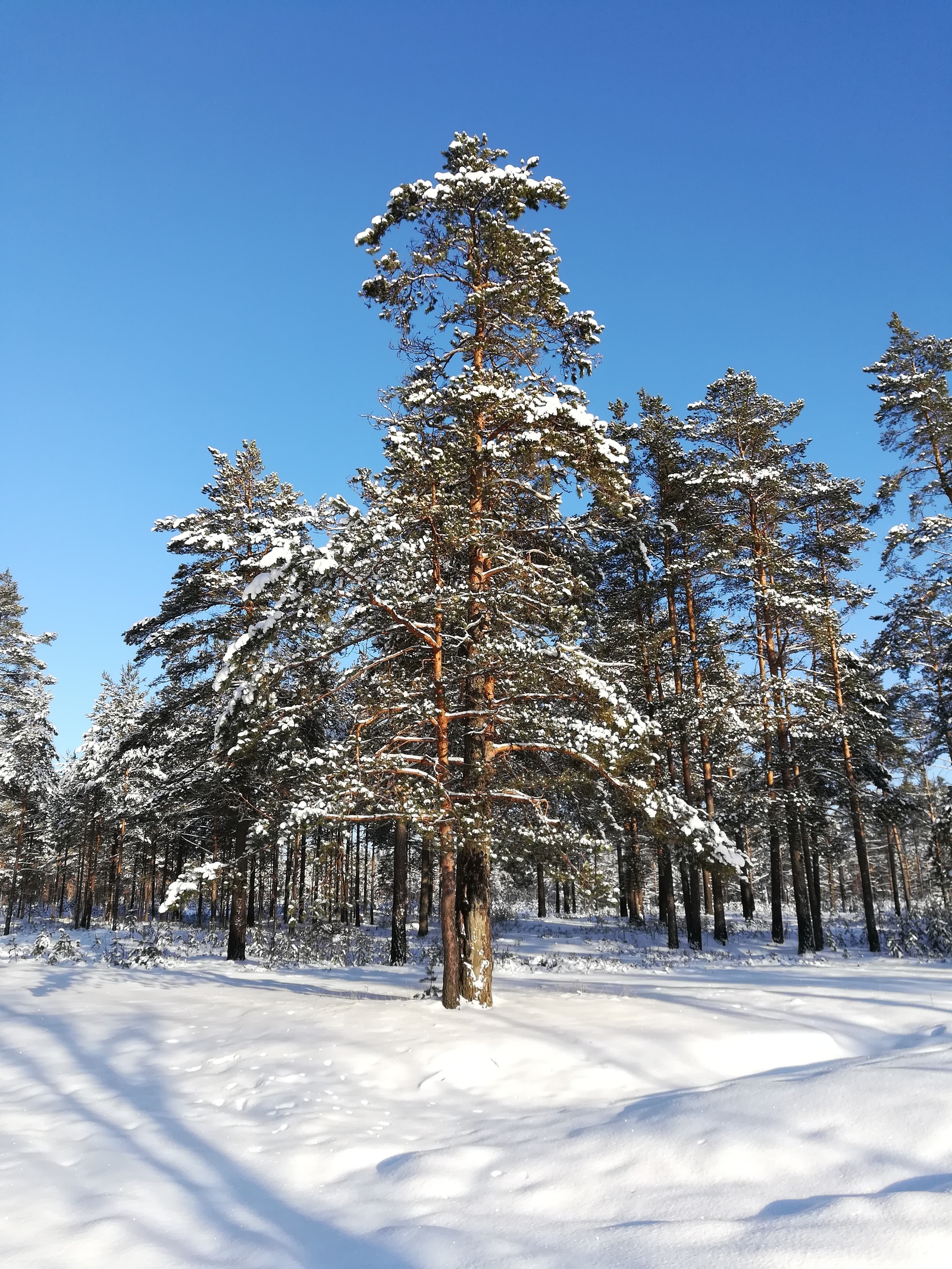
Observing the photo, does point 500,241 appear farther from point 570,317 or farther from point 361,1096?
point 361,1096

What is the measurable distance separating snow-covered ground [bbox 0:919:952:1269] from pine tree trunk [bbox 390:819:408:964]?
8.20 meters

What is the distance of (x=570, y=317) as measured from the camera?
42.3 ft

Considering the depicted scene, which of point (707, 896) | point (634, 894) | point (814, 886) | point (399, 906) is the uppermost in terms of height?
point (399, 906)

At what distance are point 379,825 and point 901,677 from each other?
1742cm

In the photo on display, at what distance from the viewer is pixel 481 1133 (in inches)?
224

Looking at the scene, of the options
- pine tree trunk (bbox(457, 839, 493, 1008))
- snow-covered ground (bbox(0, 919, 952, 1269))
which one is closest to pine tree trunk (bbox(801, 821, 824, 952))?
snow-covered ground (bbox(0, 919, 952, 1269))

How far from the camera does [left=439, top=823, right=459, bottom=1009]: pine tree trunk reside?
34.0ft

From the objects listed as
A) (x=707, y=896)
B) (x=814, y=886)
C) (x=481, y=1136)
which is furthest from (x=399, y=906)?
(x=707, y=896)

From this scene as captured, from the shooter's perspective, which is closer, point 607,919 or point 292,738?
point 292,738

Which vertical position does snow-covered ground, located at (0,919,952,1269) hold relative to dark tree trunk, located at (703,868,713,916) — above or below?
above

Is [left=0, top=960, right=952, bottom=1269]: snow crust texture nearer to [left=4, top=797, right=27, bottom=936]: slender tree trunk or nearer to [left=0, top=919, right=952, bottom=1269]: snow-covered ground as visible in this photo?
[left=0, top=919, right=952, bottom=1269]: snow-covered ground

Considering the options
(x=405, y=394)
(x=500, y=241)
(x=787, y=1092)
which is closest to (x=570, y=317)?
(x=500, y=241)

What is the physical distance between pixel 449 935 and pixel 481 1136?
498cm

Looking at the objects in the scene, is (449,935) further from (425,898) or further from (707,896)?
(707,896)
